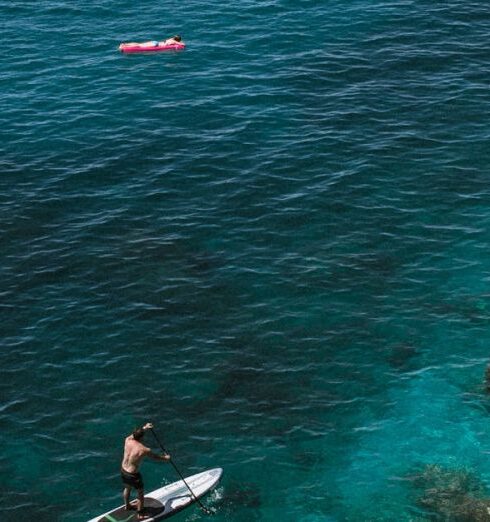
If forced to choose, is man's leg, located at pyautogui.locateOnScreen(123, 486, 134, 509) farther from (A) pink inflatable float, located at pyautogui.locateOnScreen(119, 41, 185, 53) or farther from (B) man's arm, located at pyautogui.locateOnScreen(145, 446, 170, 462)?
(A) pink inflatable float, located at pyautogui.locateOnScreen(119, 41, 185, 53)

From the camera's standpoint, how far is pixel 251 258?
57.3m

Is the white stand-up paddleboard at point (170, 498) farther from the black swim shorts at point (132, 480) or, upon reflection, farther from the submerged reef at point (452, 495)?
the submerged reef at point (452, 495)

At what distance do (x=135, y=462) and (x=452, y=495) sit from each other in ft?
45.3

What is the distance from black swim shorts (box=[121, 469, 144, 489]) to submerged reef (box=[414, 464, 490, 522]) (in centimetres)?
1205

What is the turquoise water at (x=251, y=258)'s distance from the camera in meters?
43.7

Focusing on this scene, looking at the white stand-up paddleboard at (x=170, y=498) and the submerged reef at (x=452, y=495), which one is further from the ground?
the white stand-up paddleboard at (x=170, y=498)

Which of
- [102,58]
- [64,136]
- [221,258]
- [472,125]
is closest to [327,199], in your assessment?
[221,258]

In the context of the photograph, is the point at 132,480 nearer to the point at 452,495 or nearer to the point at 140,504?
the point at 140,504

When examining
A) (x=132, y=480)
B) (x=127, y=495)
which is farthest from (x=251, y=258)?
(x=132, y=480)

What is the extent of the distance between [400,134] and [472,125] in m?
5.62

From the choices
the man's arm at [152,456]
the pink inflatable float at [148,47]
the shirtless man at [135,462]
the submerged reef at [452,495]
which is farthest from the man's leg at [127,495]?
the pink inflatable float at [148,47]

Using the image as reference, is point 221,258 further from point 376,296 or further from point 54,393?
point 54,393

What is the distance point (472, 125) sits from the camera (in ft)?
231

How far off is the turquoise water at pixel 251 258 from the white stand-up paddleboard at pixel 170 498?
735mm
